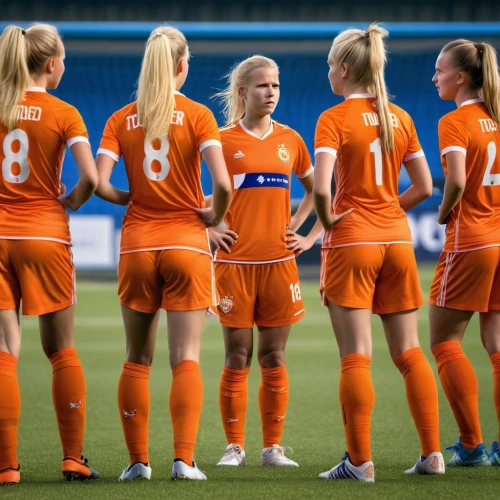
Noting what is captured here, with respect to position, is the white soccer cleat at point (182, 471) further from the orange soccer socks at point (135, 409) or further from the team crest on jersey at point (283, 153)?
the team crest on jersey at point (283, 153)

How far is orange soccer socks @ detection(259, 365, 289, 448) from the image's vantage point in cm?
504

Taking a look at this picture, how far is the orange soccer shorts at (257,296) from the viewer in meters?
5.03

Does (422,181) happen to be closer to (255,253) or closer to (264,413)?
(255,253)

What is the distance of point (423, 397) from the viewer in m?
4.42

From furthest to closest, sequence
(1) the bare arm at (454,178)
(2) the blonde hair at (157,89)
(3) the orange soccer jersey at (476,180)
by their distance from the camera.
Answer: (3) the orange soccer jersey at (476,180)
(1) the bare arm at (454,178)
(2) the blonde hair at (157,89)

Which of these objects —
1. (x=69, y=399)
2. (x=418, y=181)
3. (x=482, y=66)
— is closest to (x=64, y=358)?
(x=69, y=399)

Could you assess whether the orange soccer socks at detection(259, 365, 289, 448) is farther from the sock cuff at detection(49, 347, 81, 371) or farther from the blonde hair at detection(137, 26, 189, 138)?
the blonde hair at detection(137, 26, 189, 138)

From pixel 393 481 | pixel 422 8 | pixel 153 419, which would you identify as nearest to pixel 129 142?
pixel 393 481

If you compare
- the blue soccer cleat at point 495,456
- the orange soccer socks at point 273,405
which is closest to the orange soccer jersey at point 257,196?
the orange soccer socks at point 273,405

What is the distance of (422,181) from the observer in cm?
460

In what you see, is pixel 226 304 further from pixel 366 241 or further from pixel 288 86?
pixel 288 86

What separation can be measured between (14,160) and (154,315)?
0.89 m

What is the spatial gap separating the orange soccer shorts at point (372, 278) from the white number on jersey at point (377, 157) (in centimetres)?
30

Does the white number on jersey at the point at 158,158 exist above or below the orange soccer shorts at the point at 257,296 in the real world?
above
